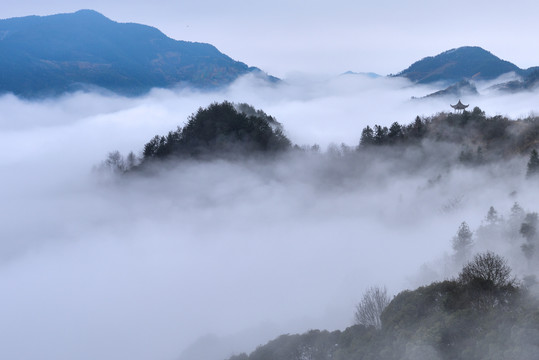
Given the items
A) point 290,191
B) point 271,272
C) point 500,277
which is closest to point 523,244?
point 500,277

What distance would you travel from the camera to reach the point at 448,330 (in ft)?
58.2

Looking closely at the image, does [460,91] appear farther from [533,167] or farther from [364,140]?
[533,167]

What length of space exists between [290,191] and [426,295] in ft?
188

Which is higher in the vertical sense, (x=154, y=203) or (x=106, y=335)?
(x=154, y=203)

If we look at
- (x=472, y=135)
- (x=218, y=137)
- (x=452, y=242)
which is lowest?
(x=452, y=242)

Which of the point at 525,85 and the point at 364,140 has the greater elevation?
the point at 525,85

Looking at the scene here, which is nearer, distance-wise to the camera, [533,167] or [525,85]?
[533,167]

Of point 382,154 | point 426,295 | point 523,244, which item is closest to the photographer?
point 426,295

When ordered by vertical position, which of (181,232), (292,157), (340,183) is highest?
(292,157)

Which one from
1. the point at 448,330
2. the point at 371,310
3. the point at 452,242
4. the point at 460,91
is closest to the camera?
the point at 448,330

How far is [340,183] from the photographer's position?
243 feet

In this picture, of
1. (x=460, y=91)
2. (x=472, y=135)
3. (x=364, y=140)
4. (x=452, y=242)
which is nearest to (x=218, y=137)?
(x=364, y=140)

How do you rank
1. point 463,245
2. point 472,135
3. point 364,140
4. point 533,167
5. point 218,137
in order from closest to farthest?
point 463,245, point 533,167, point 472,135, point 364,140, point 218,137

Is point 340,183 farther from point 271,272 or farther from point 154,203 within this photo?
point 154,203
